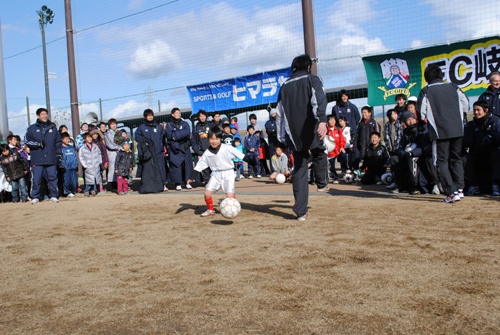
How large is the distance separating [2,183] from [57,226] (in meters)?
5.46

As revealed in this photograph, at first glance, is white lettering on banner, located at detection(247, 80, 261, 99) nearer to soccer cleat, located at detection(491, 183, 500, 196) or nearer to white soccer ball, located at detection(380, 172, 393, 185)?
white soccer ball, located at detection(380, 172, 393, 185)

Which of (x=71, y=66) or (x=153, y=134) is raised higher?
(x=71, y=66)

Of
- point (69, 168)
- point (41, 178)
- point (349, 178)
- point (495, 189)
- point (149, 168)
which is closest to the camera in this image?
point (495, 189)

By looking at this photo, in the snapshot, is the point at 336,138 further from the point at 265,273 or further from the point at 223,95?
the point at 265,273

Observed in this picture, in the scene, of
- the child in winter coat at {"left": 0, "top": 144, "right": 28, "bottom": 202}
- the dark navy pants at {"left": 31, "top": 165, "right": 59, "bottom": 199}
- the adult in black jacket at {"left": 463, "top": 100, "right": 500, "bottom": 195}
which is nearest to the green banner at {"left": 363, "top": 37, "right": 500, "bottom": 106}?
the adult in black jacket at {"left": 463, "top": 100, "right": 500, "bottom": 195}

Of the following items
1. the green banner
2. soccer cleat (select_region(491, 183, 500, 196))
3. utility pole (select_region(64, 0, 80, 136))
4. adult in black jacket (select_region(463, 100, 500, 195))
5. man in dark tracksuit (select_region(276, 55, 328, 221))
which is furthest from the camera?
utility pole (select_region(64, 0, 80, 136))

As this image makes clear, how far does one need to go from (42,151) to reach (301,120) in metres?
6.69

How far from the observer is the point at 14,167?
10734mm

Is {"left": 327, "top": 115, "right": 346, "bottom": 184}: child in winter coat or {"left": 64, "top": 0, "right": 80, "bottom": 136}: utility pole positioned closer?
{"left": 327, "top": 115, "right": 346, "bottom": 184}: child in winter coat

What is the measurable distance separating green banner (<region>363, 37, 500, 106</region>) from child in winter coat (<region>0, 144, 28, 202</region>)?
8652mm

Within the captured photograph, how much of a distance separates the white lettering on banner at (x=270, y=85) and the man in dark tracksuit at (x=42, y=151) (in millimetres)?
6239

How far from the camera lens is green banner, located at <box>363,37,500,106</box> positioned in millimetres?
10297

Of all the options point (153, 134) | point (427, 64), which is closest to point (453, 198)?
point (427, 64)

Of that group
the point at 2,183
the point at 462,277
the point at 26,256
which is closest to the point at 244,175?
the point at 2,183
